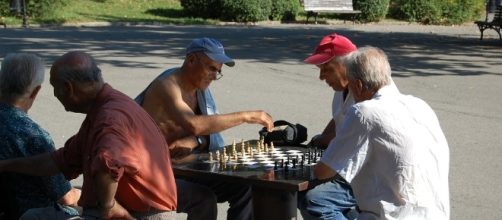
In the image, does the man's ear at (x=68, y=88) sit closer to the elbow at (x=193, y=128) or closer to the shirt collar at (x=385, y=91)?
the elbow at (x=193, y=128)

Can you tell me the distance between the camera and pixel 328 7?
3062 cm

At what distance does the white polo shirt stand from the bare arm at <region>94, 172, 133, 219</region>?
1.00 m

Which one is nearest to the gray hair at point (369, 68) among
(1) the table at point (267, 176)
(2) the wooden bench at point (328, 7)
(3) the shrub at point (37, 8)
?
(1) the table at point (267, 176)

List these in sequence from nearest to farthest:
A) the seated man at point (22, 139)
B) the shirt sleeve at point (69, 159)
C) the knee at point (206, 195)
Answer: the shirt sleeve at point (69, 159)
the seated man at point (22, 139)
the knee at point (206, 195)

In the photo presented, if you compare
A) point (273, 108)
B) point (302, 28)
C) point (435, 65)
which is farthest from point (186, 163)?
point (302, 28)

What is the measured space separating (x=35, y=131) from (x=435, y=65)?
43.1 ft

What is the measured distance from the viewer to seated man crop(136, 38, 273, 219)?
4.95m

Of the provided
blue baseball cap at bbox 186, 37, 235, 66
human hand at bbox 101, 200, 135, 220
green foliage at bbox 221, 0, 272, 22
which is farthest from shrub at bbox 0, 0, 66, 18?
human hand at bbox 101, 200, 135, 220

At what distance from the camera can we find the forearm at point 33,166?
165 inches

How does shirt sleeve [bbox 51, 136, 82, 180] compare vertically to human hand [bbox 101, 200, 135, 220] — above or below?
above

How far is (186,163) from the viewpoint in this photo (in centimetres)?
468

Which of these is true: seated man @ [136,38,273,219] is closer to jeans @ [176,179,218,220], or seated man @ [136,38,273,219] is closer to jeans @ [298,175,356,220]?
jeans @ [176,179,218,220]

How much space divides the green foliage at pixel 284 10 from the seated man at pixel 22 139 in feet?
84.6

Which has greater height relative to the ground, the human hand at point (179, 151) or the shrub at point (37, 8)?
the human hand at point (179, 151)
